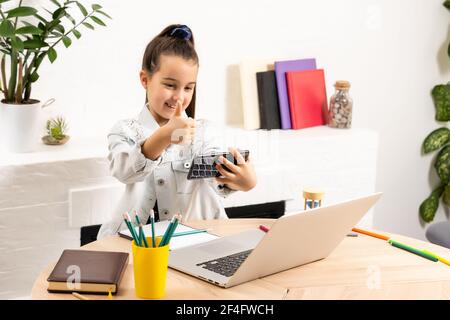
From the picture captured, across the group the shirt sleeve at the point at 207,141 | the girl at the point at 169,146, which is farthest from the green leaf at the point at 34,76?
the shirt sleeve at the point at 207,141

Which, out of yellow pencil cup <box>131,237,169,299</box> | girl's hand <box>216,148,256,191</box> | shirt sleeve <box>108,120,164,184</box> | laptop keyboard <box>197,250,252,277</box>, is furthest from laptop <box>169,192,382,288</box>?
shirt sleeve <box>108,120,164,184</box>

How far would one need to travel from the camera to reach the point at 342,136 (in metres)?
2.90

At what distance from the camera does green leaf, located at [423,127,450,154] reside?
136 inches

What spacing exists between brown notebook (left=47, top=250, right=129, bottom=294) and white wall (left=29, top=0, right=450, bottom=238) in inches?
45.8

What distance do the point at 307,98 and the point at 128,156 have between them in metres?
1.22

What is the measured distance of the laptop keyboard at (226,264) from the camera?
1475 millimetres

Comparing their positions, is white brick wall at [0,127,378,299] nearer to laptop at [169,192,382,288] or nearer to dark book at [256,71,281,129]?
dark book at [256,71,281,129]

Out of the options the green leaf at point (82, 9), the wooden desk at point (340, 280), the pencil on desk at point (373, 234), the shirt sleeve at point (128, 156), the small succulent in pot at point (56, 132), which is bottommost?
the wooden desk at point (340, 280)

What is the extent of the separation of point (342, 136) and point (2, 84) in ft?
4.32

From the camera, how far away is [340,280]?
58.1 inches

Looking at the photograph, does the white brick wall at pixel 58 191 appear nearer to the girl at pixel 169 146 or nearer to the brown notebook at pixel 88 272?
the girl at pixel 169 146

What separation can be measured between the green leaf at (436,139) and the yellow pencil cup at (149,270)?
2.39 metres
